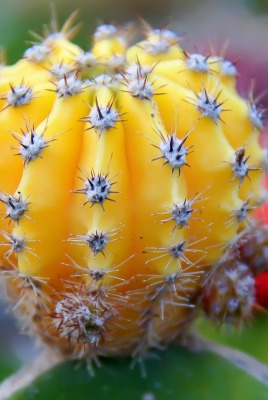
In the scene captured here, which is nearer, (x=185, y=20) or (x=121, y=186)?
(x=121, y=186)

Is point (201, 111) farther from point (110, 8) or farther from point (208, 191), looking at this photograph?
point (110, 8)

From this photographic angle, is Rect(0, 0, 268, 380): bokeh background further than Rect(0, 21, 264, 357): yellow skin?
Yes

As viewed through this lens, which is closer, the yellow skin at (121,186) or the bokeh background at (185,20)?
the yellow skin at (121,186)

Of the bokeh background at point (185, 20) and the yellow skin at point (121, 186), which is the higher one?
the bokeh background at point (185, 20)

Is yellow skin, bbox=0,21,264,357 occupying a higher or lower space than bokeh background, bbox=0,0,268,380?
lower
